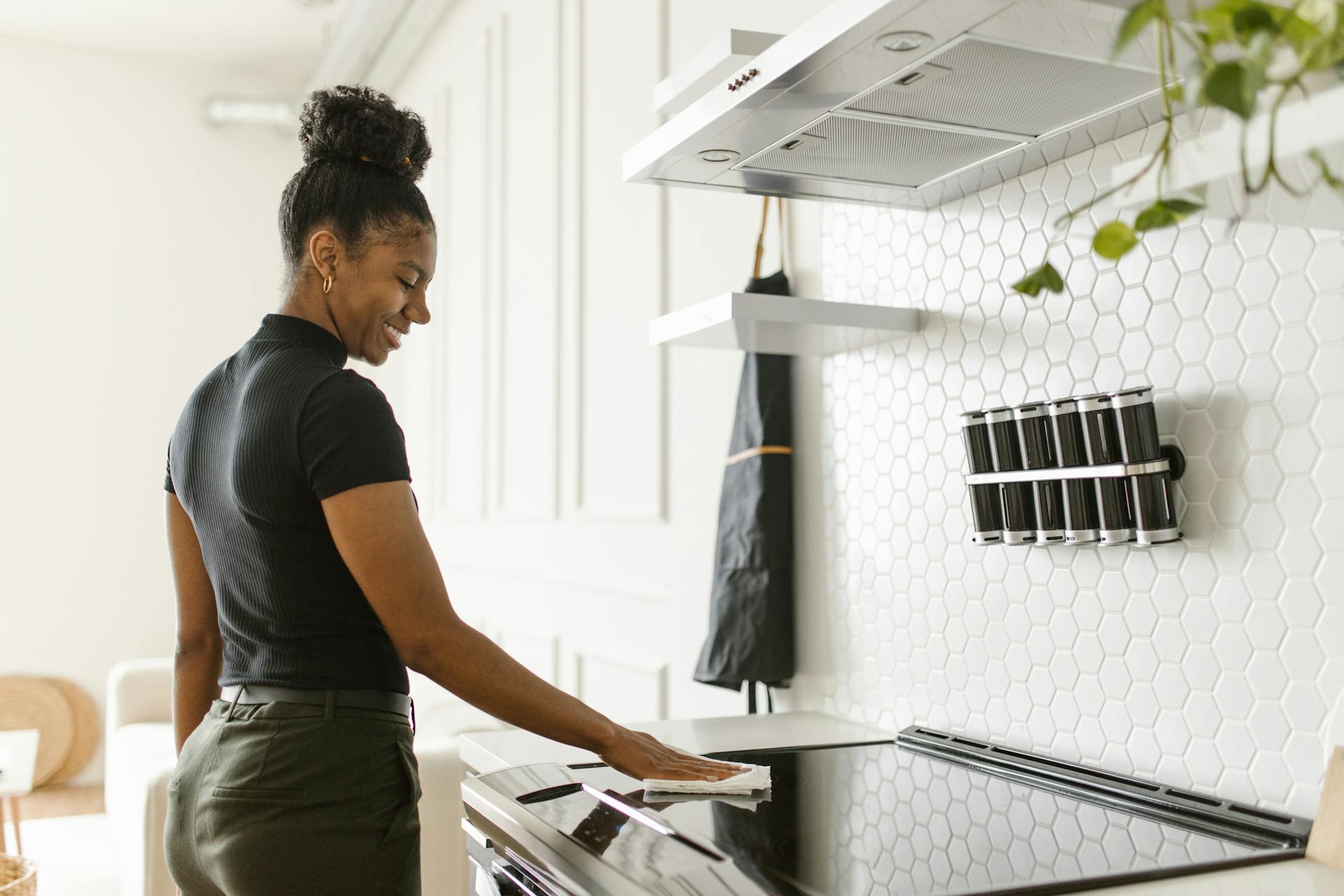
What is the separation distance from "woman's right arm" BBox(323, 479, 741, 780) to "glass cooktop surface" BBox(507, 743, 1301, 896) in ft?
0.31

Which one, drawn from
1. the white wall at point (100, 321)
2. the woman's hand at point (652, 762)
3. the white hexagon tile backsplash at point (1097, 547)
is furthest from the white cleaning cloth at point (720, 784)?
the white wall at point (100, 321)

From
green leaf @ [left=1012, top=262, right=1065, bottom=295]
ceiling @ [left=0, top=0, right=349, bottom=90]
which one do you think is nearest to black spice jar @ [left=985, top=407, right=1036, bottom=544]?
green leaf @ [left=1012, top=262, right=1065, bottom=295]

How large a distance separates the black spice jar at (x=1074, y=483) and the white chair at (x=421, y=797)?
1.13 metres

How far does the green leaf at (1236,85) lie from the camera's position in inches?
23.7

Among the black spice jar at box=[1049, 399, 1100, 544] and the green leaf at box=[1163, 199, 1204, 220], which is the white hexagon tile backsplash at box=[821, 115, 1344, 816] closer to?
the black spice jar at box=[1049, 399, 1100, 544]

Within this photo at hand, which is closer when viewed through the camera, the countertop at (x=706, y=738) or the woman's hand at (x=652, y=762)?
the woman's hand at (x=652, y=762)

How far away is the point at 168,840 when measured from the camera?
1.21m

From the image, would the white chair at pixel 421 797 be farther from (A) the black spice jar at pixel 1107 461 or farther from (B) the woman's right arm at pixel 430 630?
(A) the black spice jar at pixel 1107 461

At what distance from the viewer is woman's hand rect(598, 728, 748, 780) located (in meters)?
1.17

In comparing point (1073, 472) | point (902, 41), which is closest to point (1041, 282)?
point (902, 41)

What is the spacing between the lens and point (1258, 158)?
739 mm

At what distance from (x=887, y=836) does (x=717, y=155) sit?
0.81 metres

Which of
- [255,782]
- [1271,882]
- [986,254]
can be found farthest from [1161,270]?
[255,782]

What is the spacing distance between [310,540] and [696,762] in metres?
0.48
